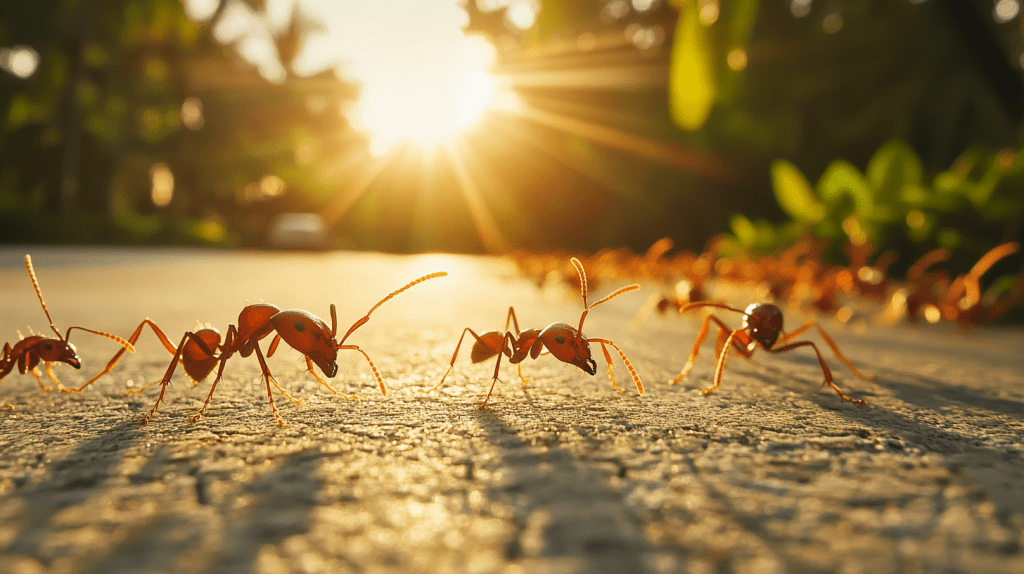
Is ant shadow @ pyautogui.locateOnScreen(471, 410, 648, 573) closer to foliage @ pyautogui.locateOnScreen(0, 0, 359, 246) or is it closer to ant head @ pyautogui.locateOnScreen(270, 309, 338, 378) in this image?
ant head @ pyautogui.locateOnScreen(270, 309, 338, 378)

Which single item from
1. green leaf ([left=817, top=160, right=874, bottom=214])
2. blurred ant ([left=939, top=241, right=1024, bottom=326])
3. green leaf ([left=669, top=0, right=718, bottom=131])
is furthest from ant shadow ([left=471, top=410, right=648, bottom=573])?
green leaf ([left=817, top=160, right=874, bottom=214])

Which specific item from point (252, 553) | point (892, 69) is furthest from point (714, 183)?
point (252, 553)

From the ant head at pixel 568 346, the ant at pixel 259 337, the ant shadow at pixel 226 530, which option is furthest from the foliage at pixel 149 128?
the ant shadow at pixel 226 530

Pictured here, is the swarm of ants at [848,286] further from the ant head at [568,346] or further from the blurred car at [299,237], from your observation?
the blurred car at [299,237]

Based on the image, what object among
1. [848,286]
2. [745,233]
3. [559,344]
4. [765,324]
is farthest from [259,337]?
[745,233]

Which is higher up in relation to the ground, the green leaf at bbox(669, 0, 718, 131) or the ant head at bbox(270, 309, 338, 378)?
the green leaf at bbox(669, 0, 718, 131)

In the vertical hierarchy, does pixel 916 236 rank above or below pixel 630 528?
above

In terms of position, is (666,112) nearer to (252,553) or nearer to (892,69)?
(892,69)
